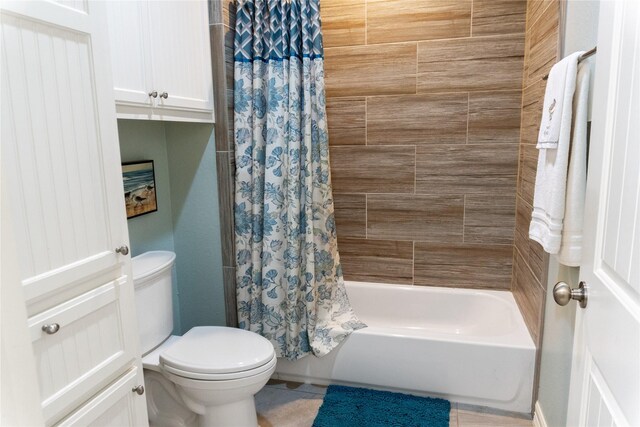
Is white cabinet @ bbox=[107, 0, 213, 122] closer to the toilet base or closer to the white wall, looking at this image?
the toilet base

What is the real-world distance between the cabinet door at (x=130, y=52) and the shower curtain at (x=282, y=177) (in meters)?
0.60

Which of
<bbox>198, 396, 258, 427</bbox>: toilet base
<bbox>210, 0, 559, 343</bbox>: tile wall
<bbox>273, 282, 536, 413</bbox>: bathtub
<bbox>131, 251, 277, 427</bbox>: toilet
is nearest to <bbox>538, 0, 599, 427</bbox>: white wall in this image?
<bbox>273, 282, 536, 413</bbox>: bathtub

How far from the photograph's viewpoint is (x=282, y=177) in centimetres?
231

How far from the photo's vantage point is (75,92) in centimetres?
118

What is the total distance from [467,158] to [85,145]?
2.09 m

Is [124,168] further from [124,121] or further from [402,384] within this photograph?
[402,384]

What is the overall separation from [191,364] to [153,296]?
362 millimetres

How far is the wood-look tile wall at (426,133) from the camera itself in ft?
8.30

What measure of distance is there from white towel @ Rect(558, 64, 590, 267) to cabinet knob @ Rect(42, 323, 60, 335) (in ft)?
5.09

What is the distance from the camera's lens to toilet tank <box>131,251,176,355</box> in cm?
192

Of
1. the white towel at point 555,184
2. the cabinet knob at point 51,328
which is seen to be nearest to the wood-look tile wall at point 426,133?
the white towel at point 555,184

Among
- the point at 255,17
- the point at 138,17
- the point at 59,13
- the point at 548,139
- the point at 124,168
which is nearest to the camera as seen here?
the point at 59,13

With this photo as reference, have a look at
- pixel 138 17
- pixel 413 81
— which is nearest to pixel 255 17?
pixel 138 17

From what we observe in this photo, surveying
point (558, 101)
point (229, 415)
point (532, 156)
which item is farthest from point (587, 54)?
point (229, 415)
